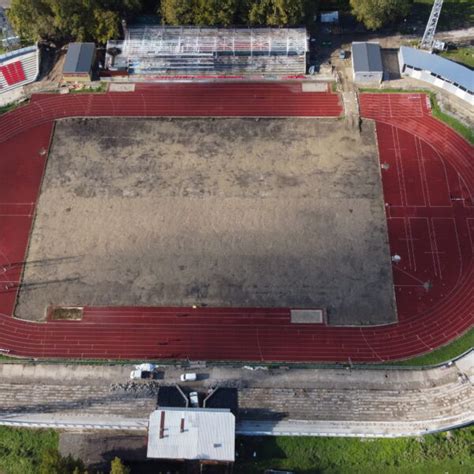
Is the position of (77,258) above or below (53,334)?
above

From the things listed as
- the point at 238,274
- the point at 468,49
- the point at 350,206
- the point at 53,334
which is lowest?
the point at 53,334

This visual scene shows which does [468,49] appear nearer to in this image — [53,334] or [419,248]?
[419,248]

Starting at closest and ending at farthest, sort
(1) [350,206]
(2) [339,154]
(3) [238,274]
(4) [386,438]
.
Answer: (4) [386,438] < (3) [238,274] < (1) [350,206] < (2) [339,154]

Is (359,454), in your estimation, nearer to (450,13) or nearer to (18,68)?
(450,13)

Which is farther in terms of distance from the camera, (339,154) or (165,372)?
(339,154)

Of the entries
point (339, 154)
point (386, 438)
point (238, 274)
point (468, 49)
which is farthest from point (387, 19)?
point (386, 438)

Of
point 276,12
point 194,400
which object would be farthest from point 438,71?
point 194,400
